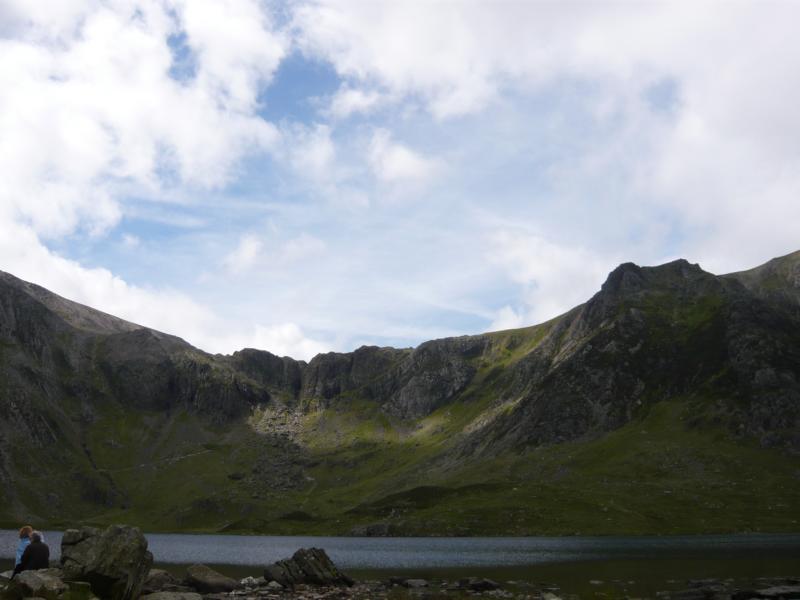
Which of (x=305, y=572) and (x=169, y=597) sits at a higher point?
(x=169, y=597)

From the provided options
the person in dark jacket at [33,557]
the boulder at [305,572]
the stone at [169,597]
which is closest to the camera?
the person in dark jacket at [33,557]

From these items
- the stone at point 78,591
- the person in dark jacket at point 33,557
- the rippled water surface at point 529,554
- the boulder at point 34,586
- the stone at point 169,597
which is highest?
the person in dark jacket at point 33,557

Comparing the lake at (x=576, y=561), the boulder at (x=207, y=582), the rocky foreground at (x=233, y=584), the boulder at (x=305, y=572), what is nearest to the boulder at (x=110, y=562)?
the rocky foreground at (x=233, y=584)

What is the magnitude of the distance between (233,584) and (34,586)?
3058 cm

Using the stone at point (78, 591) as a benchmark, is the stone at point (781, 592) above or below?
below

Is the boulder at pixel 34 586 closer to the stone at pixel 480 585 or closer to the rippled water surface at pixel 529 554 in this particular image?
the stone at pixel 480 585

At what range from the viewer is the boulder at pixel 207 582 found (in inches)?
2532

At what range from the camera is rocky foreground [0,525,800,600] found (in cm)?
4262

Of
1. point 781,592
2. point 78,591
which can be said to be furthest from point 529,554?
point 78,591

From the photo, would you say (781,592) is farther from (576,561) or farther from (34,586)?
(34,586)

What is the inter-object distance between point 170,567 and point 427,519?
108 m

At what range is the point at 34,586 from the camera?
3816 centimetres

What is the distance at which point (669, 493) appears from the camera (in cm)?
19888

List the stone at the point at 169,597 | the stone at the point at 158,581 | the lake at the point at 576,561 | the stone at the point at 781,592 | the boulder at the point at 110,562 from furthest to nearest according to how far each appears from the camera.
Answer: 1. the lake at the point at 576,561
2. the stone at the point at 158,581
3. the stone at the point at 781,592
4. the stone at the point at 169,597
5. the boulder at the point at 110,562
